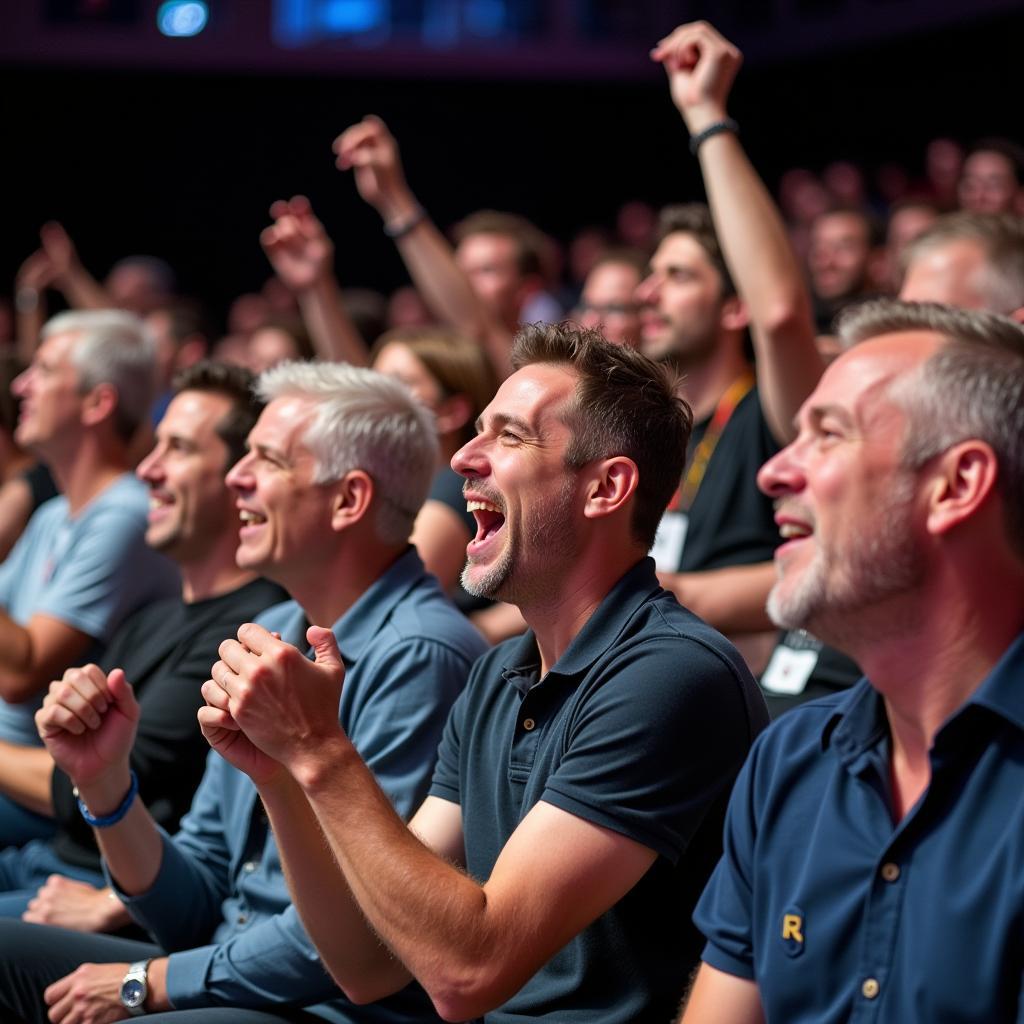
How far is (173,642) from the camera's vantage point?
2.56m

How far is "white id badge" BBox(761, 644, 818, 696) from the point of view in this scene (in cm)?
234

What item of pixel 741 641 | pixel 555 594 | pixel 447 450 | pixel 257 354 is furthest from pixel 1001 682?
pixel 257 354

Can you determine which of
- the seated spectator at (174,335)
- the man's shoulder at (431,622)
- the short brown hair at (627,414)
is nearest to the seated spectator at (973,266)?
the short brown hair at (627,414)

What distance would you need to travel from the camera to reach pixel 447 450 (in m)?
3.09

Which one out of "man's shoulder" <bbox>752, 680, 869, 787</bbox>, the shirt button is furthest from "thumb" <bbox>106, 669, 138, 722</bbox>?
the shirt button

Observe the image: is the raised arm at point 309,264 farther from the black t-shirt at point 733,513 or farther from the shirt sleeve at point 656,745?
the shirt sleeve at point 656,745

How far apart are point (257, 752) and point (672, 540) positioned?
1267mm

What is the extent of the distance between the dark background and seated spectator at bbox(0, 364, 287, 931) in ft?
18.2

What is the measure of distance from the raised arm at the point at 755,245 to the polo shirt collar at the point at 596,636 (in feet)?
2.40

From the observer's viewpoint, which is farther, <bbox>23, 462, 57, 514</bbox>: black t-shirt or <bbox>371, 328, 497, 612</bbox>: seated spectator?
<bbox>23, 462, 57, 514</bbox>: black t-shirt

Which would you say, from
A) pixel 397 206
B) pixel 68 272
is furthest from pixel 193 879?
pixel 68 272

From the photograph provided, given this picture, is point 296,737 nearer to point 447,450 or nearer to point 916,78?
point 447,450

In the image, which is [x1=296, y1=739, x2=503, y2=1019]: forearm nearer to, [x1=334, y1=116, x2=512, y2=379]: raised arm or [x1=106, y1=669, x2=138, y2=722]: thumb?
[x1=106, y1=669, x2=138, y2=722]: thumb

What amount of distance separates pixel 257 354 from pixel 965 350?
3.47 m
